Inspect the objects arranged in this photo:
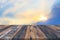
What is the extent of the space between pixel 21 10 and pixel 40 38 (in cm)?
80

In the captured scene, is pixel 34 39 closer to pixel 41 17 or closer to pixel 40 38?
pixel 40 38

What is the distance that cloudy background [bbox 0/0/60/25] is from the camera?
178 cm

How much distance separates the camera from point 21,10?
1.78 m

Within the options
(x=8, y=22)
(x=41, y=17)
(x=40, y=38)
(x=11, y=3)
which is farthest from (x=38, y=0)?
(x=40, y=38)

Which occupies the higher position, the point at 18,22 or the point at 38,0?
the point at 38,0

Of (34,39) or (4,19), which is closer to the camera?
(34,39)

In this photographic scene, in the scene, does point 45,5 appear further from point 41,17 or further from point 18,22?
point 18,22

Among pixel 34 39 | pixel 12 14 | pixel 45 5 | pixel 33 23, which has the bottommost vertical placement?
pixel 34 39

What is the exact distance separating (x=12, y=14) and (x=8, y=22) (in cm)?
12

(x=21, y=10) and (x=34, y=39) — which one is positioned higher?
(x=21, y=10)

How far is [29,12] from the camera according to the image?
5.82 feet

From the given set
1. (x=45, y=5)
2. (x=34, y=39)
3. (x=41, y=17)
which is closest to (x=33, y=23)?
(x=41, y=17)

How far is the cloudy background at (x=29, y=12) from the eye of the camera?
69.9 inches

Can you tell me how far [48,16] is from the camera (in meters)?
1.78
